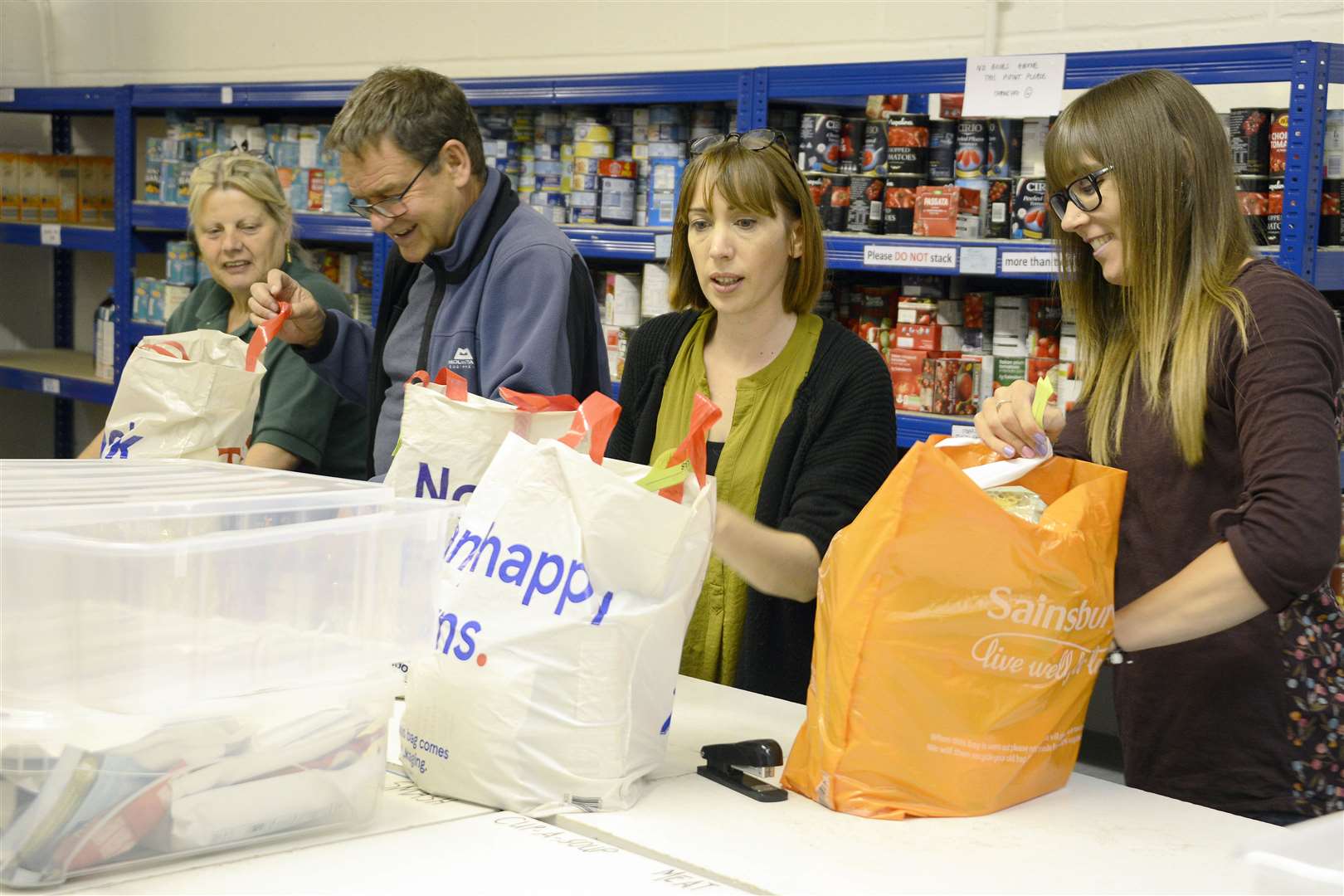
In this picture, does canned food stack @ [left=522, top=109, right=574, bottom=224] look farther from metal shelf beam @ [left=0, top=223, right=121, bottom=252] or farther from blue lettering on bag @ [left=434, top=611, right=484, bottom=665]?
blue lettering on bag @ [left=434, top=611, right=484, bottom=665]

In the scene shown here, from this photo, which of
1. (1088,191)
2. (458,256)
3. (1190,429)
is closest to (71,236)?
(458,256)

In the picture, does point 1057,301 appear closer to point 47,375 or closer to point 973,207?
point 973,207

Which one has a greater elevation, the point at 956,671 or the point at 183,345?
the point at 183,345

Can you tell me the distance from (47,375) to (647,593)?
5.26m

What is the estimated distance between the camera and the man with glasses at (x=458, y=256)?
2305 millimetres

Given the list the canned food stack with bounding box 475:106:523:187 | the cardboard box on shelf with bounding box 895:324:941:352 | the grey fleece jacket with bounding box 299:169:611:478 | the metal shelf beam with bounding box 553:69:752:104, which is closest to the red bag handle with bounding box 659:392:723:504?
the grey fleece jacket with bounding box 299:169:611:478

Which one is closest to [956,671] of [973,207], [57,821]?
[57,821]

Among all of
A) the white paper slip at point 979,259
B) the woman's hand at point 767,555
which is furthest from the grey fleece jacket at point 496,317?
the white paper slip at point 979,259

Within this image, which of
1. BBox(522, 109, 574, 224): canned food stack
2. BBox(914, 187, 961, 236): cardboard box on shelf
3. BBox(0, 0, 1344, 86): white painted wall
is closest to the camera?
BBox(914, 187, 961, 236): cardboard box on shelf

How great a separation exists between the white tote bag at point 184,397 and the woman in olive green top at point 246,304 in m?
0.13

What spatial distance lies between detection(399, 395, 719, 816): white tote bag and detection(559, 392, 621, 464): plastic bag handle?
0.07 metres

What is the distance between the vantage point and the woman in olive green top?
2949 mm

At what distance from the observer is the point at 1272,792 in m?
1.70

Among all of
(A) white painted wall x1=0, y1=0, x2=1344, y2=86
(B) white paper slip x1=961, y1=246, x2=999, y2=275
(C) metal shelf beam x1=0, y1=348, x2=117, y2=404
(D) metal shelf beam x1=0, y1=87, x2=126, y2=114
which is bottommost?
(C) metal shelf beam x1=0, y1=348, x2=117, y2=404
